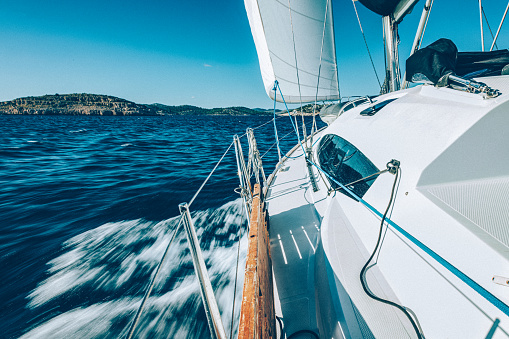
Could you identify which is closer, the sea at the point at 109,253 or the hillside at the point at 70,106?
the sea at the point at 109,253

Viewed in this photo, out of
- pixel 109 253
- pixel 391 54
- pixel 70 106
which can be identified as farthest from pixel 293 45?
pixel 70 106

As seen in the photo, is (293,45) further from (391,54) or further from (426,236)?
(426,236)

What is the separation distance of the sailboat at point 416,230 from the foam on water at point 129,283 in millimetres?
802

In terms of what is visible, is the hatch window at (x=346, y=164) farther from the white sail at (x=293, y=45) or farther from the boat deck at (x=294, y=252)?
the white sail at (x=293, y=45)

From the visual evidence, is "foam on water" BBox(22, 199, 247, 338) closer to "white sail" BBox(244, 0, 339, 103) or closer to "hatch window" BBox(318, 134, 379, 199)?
"hatch window" BBox(318, 134, 379, 199)

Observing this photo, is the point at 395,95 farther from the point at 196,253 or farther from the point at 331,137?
the point at 196,253

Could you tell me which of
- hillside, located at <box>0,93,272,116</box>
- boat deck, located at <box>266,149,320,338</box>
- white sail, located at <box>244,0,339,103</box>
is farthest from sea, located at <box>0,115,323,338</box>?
hillside, located at <box>0,93,272,116</box>

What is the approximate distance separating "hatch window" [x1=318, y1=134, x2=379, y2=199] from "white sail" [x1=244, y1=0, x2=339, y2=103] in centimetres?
260

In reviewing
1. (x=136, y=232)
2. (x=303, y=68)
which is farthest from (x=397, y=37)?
(x=136, y=232)

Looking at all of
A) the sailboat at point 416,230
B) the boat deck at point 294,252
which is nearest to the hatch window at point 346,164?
the sailboat at point 416,230

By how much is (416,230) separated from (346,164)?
106 cm

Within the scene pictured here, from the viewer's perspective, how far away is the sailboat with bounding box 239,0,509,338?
3.09 feet

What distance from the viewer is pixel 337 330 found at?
1.19 m

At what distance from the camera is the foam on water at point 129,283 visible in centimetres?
219
